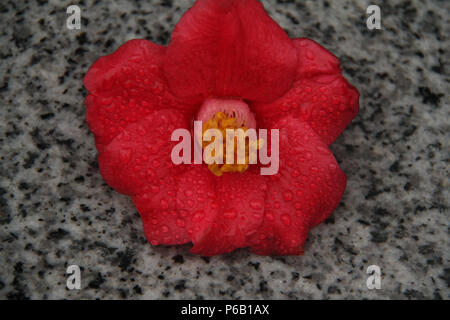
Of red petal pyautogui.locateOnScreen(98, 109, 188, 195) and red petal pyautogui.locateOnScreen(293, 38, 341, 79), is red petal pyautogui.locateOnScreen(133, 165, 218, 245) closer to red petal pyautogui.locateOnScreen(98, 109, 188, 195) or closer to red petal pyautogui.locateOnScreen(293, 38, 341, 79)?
red petal pyautogui.locateOnScreen(98, 109, 188, 195)

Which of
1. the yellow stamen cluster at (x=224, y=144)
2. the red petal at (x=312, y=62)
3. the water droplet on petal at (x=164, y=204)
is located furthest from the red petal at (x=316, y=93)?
the water droplet on petal at (x=164, y=204)

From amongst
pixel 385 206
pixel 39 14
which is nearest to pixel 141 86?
pixel 39 14

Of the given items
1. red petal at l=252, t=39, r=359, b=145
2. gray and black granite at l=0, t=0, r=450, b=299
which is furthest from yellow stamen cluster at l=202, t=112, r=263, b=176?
gray and black granite at l=0, t=0, r=450, b=299

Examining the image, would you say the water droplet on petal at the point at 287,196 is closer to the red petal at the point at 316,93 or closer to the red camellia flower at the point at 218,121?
the red camellia flower at the point at 218,121

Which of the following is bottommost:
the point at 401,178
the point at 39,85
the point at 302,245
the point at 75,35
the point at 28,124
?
the point at 302,245

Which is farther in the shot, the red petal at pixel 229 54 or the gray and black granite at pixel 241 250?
the gray and black granite at pixel 241 250

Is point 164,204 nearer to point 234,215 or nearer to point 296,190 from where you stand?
point 234,215

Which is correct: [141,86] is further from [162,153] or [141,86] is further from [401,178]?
[401,178]
